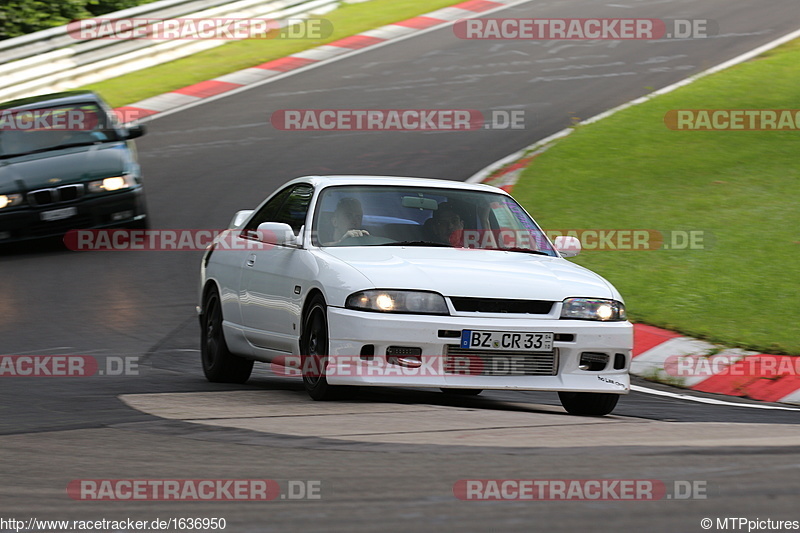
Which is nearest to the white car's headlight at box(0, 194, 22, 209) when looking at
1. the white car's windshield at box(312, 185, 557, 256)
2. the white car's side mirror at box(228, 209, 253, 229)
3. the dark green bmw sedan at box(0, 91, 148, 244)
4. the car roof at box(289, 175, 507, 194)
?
the dark green bmw sedan at box(0, 91, 148, 244)

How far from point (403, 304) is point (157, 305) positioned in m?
5.05

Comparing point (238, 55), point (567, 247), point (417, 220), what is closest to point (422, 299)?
point (417, 220)

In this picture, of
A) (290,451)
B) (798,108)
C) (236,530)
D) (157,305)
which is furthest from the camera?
(798,108)

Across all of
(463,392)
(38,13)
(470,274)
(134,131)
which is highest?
(38,13)

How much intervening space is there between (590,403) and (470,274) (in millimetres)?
1107

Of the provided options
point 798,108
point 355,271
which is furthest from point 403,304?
point 798,108

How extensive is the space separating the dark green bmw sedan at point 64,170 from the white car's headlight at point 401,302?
7.41 m

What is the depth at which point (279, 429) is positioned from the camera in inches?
251

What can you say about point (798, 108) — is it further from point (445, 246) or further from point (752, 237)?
point (445, 246)

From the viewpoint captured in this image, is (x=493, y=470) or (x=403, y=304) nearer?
(x=493, y=470)

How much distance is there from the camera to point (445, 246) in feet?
26.1

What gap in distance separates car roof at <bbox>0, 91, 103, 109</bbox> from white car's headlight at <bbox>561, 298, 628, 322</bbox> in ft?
29.9

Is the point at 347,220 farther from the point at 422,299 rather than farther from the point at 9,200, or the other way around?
the point at 9,200

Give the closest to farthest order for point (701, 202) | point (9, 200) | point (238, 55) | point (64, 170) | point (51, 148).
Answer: point (9, 200) → point (64, 170) → point (701, 202) → point (51, 148) → point (238, 55)
